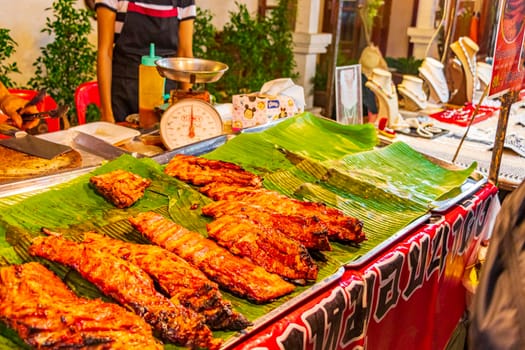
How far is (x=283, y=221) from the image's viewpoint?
1.98m

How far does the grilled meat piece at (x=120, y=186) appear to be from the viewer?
6.78 ft

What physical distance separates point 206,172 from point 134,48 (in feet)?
7.80

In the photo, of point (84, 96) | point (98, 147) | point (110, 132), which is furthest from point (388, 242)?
point (84, 96)

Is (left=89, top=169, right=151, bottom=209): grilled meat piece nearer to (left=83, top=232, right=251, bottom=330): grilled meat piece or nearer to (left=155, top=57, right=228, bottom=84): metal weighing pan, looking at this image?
(left=83, top=232, right=251, bottom=330): grilled meat piece

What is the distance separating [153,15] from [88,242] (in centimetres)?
302

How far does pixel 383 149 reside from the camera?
2955 millimetres

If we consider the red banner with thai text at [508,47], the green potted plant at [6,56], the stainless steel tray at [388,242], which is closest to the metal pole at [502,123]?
the red banner with thai text at [508,47]

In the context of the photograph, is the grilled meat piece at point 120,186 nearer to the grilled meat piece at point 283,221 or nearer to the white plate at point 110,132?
the grilled meat piece at point 283,221

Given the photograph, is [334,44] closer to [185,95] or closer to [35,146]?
[185,95]

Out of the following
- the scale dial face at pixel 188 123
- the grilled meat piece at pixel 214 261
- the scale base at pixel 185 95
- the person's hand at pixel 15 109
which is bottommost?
the grilled meat piece at pixel 214 261

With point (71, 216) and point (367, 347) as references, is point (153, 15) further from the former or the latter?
point (367, 347)

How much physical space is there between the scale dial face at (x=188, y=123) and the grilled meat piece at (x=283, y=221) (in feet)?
2.51

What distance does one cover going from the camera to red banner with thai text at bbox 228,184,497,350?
1519 mm

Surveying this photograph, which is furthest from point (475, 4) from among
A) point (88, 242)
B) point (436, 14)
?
Answer: point (88, 242)
